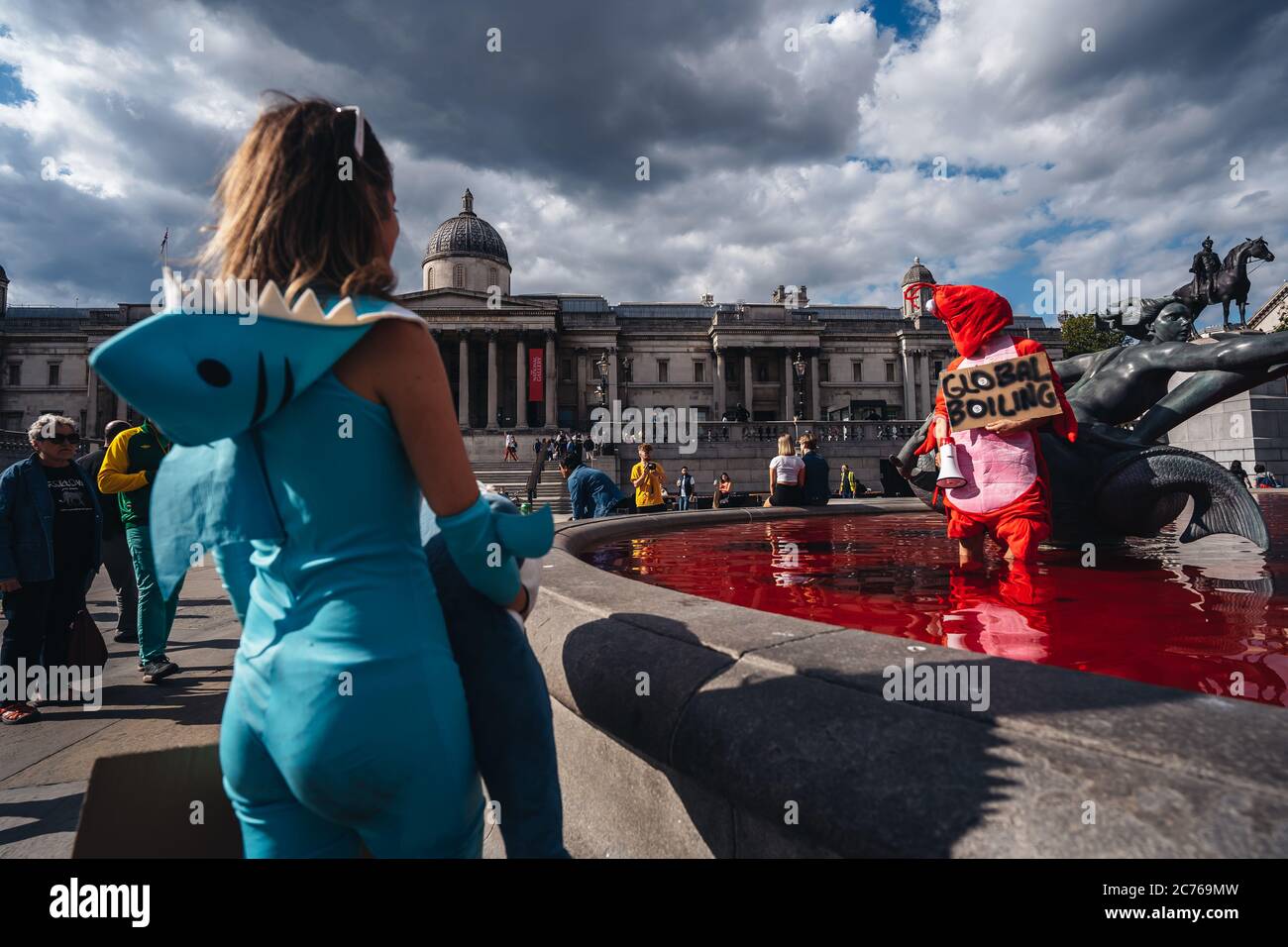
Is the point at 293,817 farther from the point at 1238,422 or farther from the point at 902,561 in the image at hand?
the point at 1238,422

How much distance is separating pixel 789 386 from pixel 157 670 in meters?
49.5

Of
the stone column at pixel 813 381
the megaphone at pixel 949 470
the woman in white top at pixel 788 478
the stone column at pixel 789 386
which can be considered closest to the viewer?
the megaphone at pixel 949 470

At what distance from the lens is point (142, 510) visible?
4922 mm

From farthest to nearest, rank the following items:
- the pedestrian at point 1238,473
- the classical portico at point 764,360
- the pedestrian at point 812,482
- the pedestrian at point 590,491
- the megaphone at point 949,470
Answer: the classical portico at point 764,360
the pedestrian at point 812,482
the pedestrian at point 590,491
the pedestrian at point 1238,473
the megaphone at point 949,470

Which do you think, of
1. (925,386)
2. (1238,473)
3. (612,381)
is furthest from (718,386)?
(1238,473)

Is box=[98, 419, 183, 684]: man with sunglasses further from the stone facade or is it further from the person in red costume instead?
the stone facade

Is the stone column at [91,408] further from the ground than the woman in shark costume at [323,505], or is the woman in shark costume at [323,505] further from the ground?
the stone column at [91,408]

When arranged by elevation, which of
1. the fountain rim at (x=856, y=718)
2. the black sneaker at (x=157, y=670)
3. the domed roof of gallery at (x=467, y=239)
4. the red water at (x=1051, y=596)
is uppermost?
the domed roof of gallery at (x=467, y=239)

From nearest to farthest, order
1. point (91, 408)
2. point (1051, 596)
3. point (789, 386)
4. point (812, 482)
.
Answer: point (1051, 596) → point (812, 482) → point (91, 408) → point (789, 386)

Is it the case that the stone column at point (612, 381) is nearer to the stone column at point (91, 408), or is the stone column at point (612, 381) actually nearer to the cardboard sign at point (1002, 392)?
the stone column at point (91, 408)

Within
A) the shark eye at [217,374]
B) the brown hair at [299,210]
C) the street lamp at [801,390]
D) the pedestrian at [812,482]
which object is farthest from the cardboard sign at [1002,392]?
the street lamp at [801,390]

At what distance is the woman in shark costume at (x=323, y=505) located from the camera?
1.05 metres

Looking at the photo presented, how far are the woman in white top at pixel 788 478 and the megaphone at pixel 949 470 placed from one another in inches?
233

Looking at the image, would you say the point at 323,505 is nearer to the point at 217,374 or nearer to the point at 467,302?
the point at 217,374
